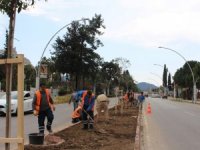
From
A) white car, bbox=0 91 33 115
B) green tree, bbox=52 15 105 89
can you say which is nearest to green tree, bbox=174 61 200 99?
green tree, bbox=52 15 105 89

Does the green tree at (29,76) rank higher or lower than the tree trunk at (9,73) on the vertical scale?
higher

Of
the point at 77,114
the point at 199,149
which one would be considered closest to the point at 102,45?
the point at 77,114

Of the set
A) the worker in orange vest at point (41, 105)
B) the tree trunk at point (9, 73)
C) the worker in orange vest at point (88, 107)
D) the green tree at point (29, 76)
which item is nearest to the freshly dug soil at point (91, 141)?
the worker in orange vest at point (88, 107)

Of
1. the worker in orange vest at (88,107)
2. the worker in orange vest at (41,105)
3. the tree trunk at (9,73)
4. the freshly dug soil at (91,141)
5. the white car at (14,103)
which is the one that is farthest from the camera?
the white car at (14,103)

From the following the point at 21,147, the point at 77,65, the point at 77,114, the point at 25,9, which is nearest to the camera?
the point at 21,147

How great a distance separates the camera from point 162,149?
13859 mm

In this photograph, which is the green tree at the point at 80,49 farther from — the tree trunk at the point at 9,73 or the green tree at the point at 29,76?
the tree trunk at the point at 9,73

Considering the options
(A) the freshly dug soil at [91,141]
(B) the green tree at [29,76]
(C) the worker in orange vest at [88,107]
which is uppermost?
(B) the green tree at [29,76]

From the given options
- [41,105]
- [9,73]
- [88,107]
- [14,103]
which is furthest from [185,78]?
[9,73]

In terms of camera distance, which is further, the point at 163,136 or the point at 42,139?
the point at 163,136

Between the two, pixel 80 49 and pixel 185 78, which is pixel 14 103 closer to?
pixel 80 49

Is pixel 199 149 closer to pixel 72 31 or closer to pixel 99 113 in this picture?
pixel 99 113

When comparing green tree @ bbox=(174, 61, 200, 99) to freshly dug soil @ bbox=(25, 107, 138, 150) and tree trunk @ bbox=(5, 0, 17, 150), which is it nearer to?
freshly dug soil @ bbox=(25, 107, 138, 150)

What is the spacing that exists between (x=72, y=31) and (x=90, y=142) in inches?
2684
